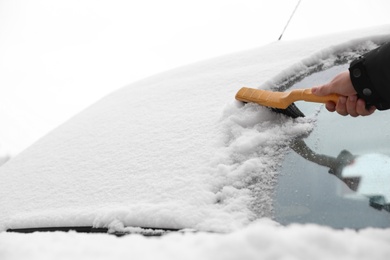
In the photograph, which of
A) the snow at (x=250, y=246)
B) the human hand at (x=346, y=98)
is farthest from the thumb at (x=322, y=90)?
the snow at (x=250, y=246)

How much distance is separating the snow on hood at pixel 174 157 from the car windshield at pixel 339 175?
0.15 feet

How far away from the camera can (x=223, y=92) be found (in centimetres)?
158

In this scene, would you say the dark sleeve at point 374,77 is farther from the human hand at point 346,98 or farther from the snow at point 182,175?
the snow at point 182,175

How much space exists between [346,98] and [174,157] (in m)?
0.60

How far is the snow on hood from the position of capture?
100 centimetres

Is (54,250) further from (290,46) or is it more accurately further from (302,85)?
(290,46)

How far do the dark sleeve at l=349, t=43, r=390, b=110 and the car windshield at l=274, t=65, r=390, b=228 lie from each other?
101 millimetres

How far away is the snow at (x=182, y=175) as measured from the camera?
651 mm

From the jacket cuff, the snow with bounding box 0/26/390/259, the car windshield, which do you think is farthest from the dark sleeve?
the snow with bounding box 0/26/390/259

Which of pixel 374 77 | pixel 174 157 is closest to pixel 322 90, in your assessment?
pixel 374 77

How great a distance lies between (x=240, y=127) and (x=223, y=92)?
1.10 feet

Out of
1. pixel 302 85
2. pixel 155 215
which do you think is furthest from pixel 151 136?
pixel 302 85

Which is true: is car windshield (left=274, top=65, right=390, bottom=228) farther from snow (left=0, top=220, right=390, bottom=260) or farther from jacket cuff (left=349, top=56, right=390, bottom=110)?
snow (left=0, top=220, right=390, bottom=260)

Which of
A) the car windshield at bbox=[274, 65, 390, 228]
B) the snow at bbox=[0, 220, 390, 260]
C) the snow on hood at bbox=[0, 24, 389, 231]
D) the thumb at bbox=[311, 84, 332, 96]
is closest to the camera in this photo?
the snow at bbox=[0, 220, 390, 260]
